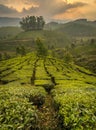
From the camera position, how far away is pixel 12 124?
13.6 meters

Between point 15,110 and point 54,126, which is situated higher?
point 15,110

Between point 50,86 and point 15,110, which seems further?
point 50,86

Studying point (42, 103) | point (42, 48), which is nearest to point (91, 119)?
point (42, 103)

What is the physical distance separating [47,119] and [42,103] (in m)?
7.71

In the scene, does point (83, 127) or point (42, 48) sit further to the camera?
point (42, 48)

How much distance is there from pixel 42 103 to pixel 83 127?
1628cm

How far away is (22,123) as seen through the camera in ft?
46.7

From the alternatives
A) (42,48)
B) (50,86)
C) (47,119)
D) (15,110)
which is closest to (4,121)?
(15,110)

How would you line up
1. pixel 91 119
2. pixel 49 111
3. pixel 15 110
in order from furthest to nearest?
1. pixel 49 111
2. pixel 15 110
3. pixel 91 119

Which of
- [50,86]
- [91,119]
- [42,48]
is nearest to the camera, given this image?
[91,119]

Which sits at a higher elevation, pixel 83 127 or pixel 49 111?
pixel 83 127

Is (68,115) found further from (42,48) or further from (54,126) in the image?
(42,48)

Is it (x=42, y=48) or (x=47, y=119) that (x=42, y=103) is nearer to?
(x=47, y=119)

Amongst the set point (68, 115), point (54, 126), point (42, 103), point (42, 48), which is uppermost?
point (68, 115)
